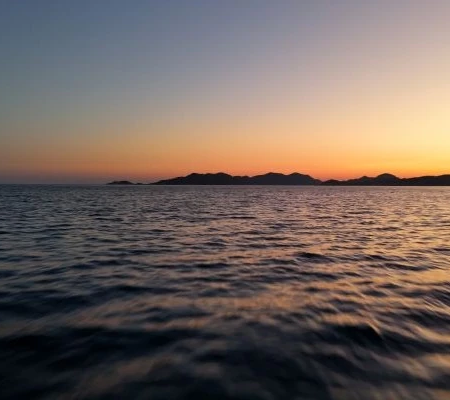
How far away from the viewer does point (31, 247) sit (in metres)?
19.2

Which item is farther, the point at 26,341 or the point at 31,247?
the point at 31,247

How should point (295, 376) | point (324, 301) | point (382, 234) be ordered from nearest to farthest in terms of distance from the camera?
point (295, 376)
point (324, 301)
point (382, 234)

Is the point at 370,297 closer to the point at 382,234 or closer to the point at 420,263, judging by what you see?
the point at 420,263

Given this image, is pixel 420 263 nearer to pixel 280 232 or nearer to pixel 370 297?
pixel 370 297

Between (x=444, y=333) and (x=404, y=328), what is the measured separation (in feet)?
2.77

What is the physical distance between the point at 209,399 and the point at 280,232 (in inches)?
857

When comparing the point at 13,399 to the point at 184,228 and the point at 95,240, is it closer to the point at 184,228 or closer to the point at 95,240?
the point at 95,240

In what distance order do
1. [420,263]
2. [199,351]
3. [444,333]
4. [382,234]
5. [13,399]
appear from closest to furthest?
[13,399], [199,351], [444,333], [420,263], [382,234]

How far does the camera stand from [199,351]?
7.64 metres

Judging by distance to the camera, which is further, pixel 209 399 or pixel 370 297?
pixel 370 297

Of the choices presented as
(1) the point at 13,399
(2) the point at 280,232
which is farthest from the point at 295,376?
(2) the point at 280,232

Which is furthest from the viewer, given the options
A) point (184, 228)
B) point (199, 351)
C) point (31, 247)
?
point (184, 228)

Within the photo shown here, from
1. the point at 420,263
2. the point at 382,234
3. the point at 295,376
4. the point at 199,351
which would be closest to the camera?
the point at 295,376

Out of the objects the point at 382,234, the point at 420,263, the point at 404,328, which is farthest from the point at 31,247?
the point at 382,234
